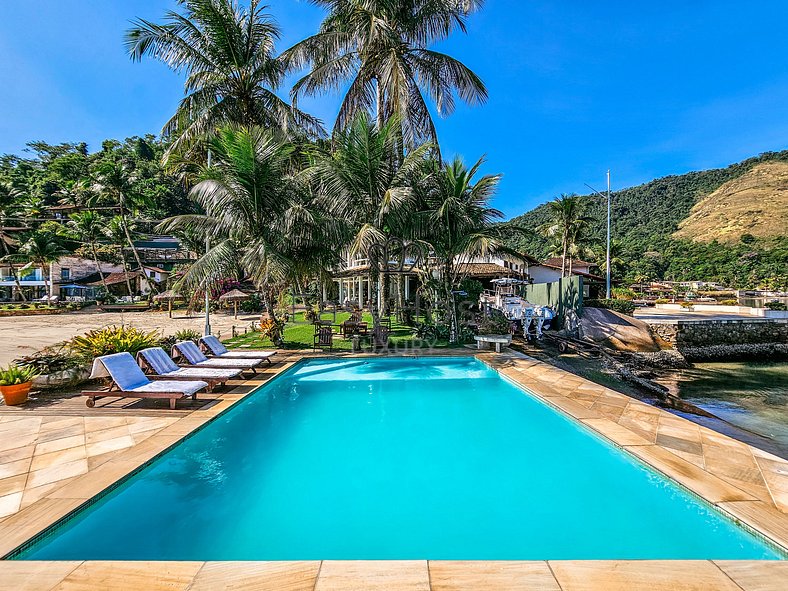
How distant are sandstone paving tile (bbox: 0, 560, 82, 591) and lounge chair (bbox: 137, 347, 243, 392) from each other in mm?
4633

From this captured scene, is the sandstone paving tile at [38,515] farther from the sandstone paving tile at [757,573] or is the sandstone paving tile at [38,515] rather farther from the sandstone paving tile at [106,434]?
the sandstone paving tile at [757,573]

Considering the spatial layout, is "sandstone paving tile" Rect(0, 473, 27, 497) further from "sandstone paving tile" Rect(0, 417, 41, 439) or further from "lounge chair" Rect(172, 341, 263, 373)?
"lounge chair" Rect(172, 341, 263, 373)

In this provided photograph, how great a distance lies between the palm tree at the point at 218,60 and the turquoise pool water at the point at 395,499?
11469mm

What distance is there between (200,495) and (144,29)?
1446 cm

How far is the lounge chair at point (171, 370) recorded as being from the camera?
716 cm

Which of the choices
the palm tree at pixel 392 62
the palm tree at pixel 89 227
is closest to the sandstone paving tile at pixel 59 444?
the palm tree at pixel 392 62

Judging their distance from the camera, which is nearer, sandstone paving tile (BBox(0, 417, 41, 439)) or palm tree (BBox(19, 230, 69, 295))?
sandstone paving tile (BBox(0, 417, 41, 439))

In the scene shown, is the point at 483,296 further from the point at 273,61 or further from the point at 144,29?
the point at 144,29

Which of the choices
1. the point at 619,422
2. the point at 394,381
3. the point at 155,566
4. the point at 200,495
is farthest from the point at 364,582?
the point at 394,381

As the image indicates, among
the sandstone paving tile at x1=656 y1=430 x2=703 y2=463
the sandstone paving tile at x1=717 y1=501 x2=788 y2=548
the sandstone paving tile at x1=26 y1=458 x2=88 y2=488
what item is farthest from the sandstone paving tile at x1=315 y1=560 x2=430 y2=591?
the sandstone paving tile at x1=656 y1=430 x2=703 y2=463

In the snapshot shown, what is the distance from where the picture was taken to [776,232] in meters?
57.6

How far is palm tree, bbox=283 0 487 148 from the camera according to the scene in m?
13.3

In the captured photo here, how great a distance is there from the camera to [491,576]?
8.63ft

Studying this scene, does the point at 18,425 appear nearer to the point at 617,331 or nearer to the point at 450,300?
the point at 450,300
